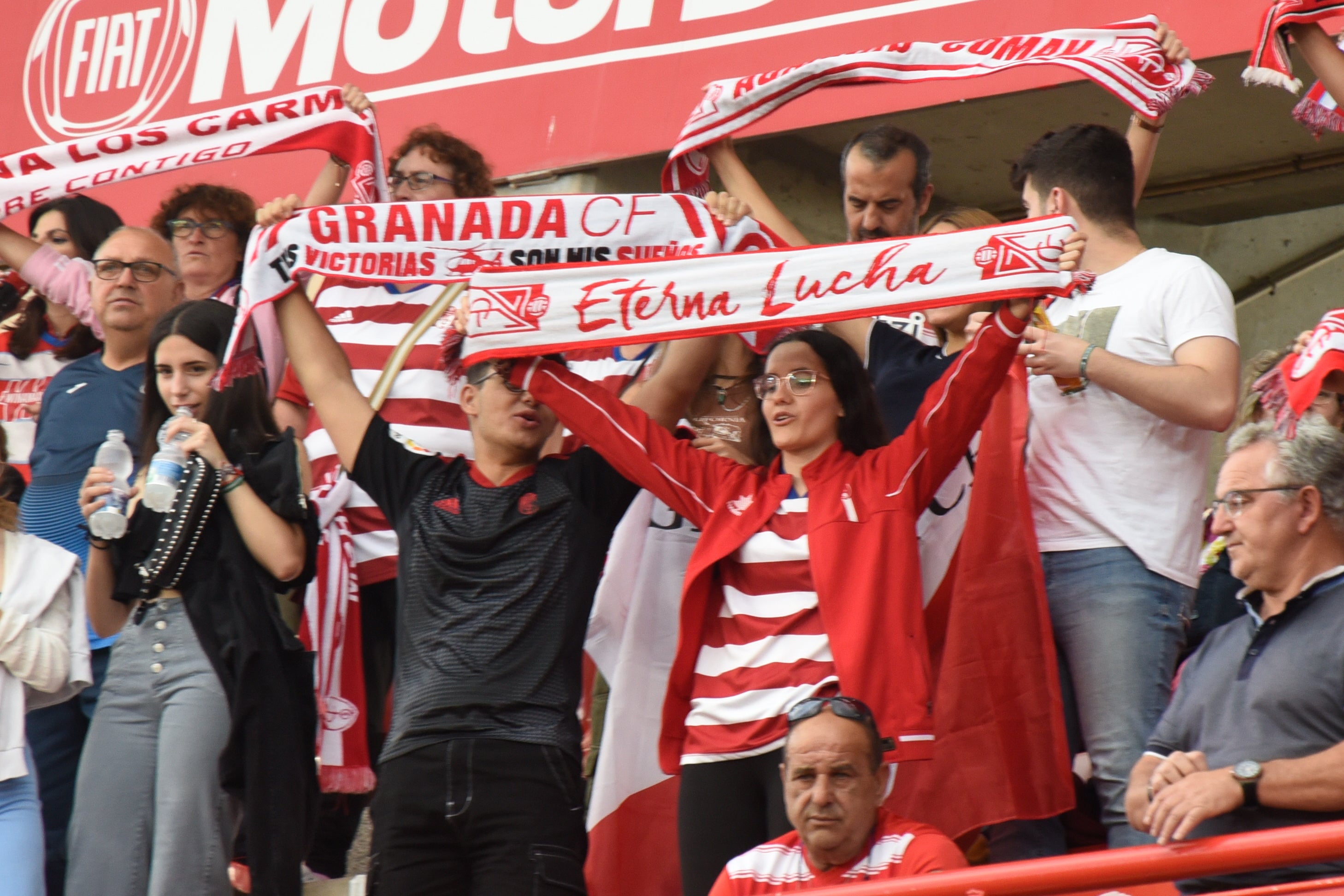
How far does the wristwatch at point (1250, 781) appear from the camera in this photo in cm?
325

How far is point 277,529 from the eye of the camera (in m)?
4.58

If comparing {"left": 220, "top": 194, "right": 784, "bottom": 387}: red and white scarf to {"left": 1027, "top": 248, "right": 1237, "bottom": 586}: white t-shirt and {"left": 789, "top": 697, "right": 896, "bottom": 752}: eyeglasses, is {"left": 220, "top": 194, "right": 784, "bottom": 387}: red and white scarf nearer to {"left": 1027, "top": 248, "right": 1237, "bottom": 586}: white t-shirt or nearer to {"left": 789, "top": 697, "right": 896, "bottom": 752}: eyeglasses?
{"left": 1027, "top": 248, "right": 1237, "bottom": 586}: white t-shirt

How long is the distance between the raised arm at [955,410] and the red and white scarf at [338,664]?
172 centimetres

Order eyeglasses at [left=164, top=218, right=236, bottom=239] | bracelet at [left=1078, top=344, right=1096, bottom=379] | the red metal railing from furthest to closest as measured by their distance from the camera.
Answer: eyeglasses at [left=164, top=218, right=236, bottom=239]
bracelet at [left=1078, top=344, right=1096, bottom=379]
the red metal railing

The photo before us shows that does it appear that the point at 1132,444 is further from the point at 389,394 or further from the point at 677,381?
the point at 389,394

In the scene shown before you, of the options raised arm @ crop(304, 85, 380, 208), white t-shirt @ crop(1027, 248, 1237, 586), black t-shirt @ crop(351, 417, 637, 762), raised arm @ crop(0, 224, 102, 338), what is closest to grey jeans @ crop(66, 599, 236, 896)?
black t-shirt @ crop(351, 417, 637, 762)

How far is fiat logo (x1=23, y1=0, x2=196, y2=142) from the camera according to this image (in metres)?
8.56

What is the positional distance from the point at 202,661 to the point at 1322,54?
10.2 ft

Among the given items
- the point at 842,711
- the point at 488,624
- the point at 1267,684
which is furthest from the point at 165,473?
the point at 1267,684

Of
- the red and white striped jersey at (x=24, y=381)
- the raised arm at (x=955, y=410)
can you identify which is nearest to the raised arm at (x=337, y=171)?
the red and white striped jersey at (x=24, y=381)

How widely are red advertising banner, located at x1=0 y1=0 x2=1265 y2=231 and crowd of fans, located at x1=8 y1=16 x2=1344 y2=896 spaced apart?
1.44 meters

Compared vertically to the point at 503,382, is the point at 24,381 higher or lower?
higher

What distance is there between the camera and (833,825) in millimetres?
3672

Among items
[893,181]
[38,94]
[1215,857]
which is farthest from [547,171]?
[1215,857]
